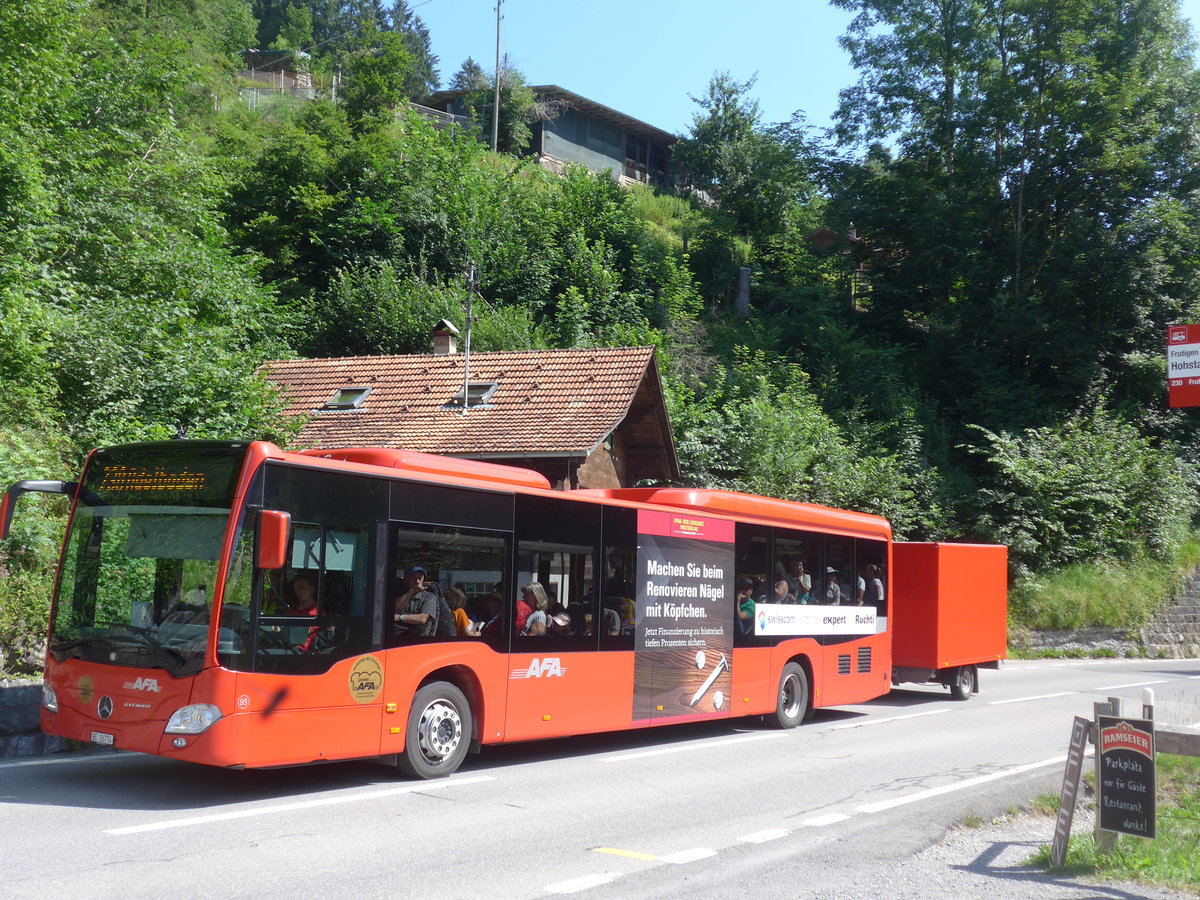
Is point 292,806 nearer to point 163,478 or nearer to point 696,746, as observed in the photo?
point 163,478

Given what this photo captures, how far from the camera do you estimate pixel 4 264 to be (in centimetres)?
1750

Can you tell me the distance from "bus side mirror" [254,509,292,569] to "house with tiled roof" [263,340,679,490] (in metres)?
14.2

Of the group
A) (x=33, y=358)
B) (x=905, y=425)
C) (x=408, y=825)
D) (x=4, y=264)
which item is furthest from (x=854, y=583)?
(x=905, y=425)

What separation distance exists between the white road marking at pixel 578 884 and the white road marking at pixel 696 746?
5.08 metres

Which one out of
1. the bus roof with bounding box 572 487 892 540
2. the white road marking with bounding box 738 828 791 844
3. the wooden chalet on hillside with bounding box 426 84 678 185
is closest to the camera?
the white road marking with bounding box 738 828 791 844

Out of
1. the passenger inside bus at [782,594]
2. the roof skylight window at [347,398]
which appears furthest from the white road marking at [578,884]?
the roof skylight window at [347,398]

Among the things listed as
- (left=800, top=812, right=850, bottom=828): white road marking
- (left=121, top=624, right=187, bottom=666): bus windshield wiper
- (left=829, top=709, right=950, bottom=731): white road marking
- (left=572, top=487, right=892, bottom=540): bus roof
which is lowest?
(left=829, top=709, right=950, bottom=731): white road marking

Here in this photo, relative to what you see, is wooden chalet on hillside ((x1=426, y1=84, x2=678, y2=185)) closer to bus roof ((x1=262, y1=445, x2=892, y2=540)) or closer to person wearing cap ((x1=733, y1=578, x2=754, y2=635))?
bus roof ((x1=262, y1=445, x2=892, y2=540))

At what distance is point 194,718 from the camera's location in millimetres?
8156

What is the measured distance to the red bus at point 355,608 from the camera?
8.38m

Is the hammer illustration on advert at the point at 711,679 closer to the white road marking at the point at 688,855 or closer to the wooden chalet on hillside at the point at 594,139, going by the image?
the white road marking at the point at 688,855

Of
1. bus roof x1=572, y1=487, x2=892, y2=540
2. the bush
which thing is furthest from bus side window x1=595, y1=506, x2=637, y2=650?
the bush

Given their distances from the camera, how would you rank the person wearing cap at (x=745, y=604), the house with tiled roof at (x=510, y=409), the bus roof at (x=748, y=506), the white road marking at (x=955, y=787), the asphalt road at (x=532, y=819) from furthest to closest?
the house with tiled roof at (x=510, y=409) → the person wearing cap at (x=745, y=604) → the bus roof at (x=748, y=506) → the white road marking at (x=955, y=787) → the asphalt road at (x=532, y=819)

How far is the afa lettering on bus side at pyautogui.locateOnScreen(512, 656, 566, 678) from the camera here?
10.8 meters
